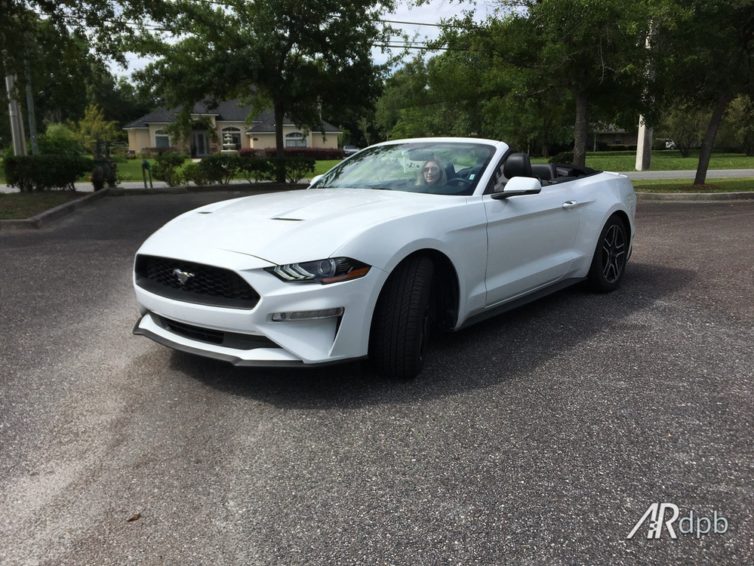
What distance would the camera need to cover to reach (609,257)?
5.94 m

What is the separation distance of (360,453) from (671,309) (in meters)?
3.66

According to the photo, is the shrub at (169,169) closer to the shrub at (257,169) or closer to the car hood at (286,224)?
the shrub at (257,169)

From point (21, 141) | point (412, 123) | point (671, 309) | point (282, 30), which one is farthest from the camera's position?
point (412, 123)

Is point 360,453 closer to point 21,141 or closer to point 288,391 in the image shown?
point 288,391

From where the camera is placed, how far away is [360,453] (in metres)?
3.02

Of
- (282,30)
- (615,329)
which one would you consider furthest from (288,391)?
(282,30)

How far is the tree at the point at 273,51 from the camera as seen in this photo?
1972 centimetres

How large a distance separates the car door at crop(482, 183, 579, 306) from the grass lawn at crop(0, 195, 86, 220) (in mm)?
9882

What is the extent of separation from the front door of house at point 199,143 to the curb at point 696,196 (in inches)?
1859

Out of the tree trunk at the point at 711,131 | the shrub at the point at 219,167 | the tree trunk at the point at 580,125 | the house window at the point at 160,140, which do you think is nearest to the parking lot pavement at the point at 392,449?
the tree trunk at the point at 580,125

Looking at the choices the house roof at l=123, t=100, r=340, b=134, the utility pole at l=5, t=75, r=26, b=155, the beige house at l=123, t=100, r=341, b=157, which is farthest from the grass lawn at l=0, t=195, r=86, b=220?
the house roof at l=123, t=100, r=340, b=134

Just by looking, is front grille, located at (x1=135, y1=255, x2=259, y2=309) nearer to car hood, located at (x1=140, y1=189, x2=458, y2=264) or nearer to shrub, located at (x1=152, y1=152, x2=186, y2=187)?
car hood, located at (x1=140, y1=189, x2=458, y2=264)

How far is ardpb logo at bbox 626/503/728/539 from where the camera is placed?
7.95ft

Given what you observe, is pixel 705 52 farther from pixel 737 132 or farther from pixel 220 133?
pixel 220 133
